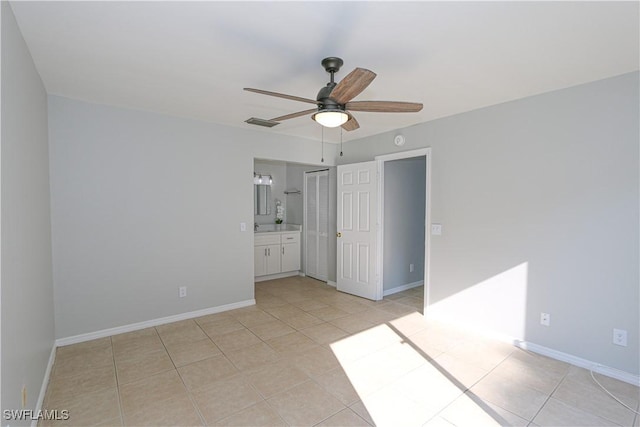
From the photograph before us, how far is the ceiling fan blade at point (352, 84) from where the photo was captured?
1710 millimetres

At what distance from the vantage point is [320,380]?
7.96 feet

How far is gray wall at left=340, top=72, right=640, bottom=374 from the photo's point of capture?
2.44 m

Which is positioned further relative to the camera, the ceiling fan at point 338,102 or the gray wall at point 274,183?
the gray wall at point 274,183

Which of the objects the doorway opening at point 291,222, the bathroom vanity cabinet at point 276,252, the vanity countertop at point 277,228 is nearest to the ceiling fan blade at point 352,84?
the doorway opening at point 291,222

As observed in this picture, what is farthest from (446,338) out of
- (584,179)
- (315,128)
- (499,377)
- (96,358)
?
(96,358)

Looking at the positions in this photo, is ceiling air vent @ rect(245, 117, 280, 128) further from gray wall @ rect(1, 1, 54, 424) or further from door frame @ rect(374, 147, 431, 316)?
gray wall @ rect(1, 1, 54, 424)

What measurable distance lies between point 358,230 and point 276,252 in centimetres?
179

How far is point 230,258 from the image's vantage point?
4.04m

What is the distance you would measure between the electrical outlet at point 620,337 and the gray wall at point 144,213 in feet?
12.5

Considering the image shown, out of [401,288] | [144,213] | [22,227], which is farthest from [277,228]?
[22,227]

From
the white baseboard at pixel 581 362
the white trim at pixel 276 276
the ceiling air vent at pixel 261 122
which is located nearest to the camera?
the white baseboard at pixel 581 362

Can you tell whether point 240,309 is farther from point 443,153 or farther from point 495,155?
point 495,155

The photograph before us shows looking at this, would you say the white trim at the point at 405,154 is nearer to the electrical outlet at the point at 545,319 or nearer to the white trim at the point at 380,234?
the white trim at the point at 380,234

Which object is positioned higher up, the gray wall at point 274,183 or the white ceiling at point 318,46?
the white ceiling at point 318,46
